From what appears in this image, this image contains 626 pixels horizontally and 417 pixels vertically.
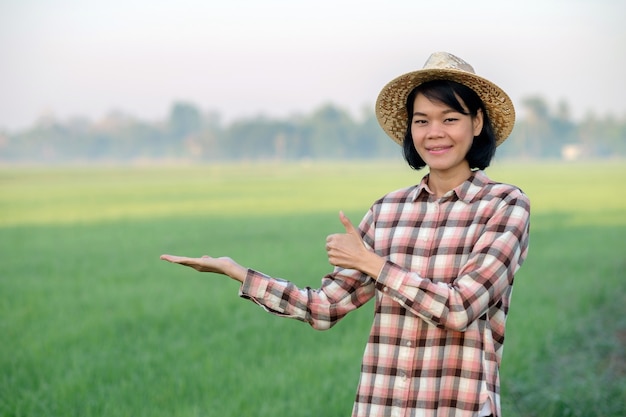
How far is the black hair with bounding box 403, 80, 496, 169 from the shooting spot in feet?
7.78

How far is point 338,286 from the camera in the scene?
2.44 meters

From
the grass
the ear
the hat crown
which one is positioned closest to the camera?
the hat crown

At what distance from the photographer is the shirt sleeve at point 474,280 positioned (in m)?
2.07

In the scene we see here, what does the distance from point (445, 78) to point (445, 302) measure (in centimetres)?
65

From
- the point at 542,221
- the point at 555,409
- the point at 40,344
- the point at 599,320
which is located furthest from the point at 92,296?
the point at 542,221

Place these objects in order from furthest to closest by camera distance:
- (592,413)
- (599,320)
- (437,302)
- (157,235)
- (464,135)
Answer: (157,235)
(599,320)
(592,413)
(464,135)
(437,302)

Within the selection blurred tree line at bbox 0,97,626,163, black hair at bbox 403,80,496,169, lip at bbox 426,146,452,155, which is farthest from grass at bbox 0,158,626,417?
blurred tree line at bbox 0,97,626,163

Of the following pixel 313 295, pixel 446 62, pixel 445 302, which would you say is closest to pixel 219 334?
pixel 313 295

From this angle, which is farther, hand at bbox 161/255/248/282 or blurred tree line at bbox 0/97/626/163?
blurred tree line at bbox 0/97/626/163

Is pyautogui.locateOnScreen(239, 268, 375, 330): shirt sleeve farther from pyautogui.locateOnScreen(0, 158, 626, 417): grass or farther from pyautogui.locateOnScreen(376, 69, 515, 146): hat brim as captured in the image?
pyautogui.locateOnScreen(0, 158, 626, 417): grass

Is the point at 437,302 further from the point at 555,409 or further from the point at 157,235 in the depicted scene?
the point at 157,235

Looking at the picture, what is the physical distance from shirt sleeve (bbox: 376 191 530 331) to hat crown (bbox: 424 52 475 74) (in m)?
0.36

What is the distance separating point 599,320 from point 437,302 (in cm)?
615

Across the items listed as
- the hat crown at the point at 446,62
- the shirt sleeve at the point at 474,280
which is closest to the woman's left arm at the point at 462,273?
the shirt sleeve at the point at 474,280
